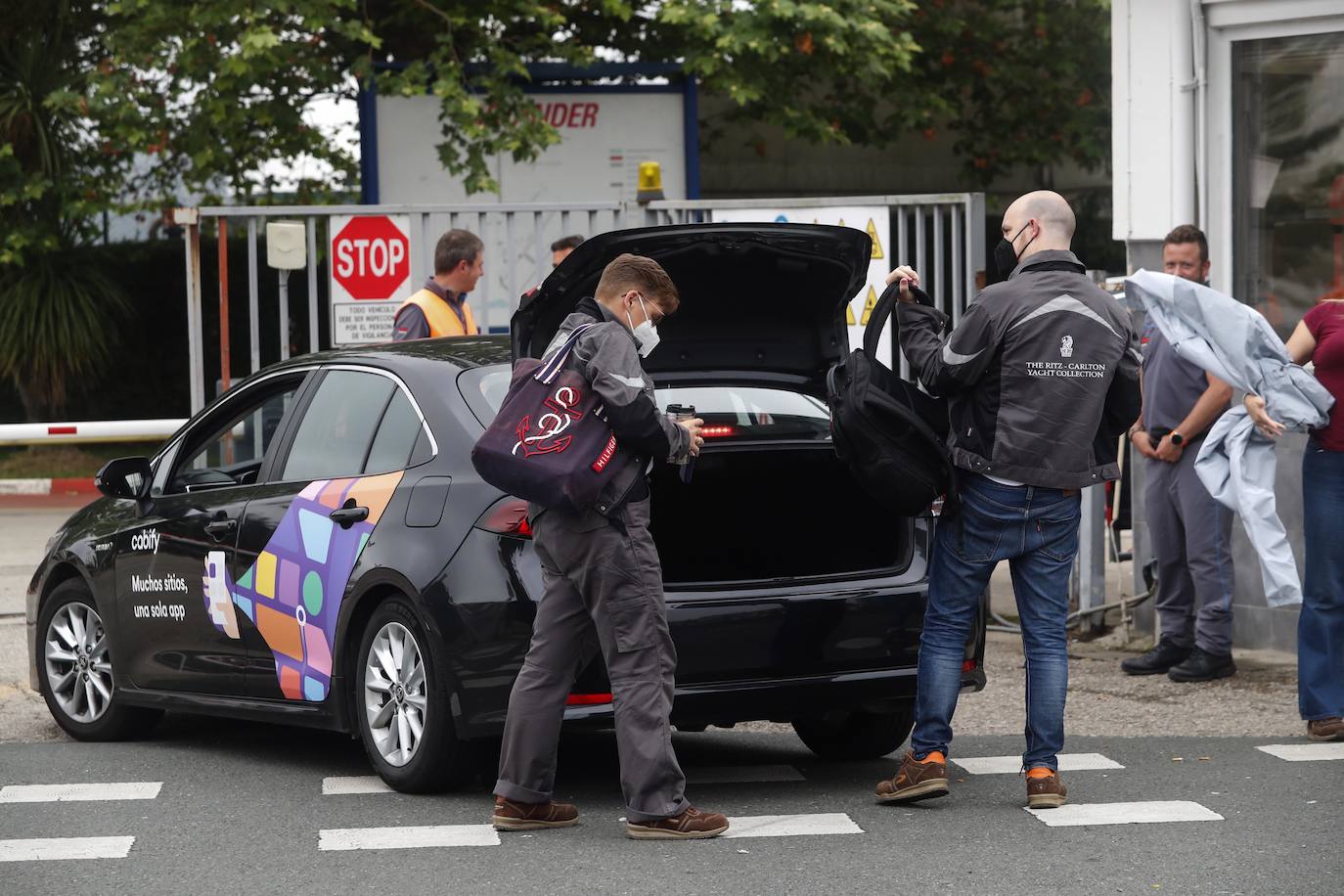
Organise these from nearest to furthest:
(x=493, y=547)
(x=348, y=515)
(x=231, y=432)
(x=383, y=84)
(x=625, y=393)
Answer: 1. (x=625, y=393)
2. (x=493, y=547)
3. (x=348, y=515)
4. (x=231, y=432)
5. (x=383, y=84)

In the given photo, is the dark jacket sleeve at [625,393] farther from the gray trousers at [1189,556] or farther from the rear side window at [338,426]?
the gray trousers at [1189,556]

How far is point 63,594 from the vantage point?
25.3ft

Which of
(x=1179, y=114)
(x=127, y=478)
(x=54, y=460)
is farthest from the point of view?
(x=54, y=460)

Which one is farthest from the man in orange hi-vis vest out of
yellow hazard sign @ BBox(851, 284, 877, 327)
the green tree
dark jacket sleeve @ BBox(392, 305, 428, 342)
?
the green tree

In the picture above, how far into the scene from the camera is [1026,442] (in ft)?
19.3

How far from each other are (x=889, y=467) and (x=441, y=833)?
166cm

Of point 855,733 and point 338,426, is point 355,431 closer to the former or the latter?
point 338,426

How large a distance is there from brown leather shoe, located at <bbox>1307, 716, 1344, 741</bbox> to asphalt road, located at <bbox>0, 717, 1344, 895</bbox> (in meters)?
0.21

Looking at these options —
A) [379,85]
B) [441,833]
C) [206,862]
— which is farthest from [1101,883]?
[379,85]

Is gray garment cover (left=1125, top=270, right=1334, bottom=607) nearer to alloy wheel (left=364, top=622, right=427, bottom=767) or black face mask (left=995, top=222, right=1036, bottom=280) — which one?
black face mask (left=995, top=222, right=1036, bottom=280)

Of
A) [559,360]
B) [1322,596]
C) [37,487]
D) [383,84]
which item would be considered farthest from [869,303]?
[37,487]

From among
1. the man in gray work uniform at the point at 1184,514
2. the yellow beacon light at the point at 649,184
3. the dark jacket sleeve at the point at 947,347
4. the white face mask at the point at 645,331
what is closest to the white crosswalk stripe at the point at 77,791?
the white face mask at the point at 645,331

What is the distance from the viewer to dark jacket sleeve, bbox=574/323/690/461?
18.0 ft

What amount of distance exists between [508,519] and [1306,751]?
2.95 metres
